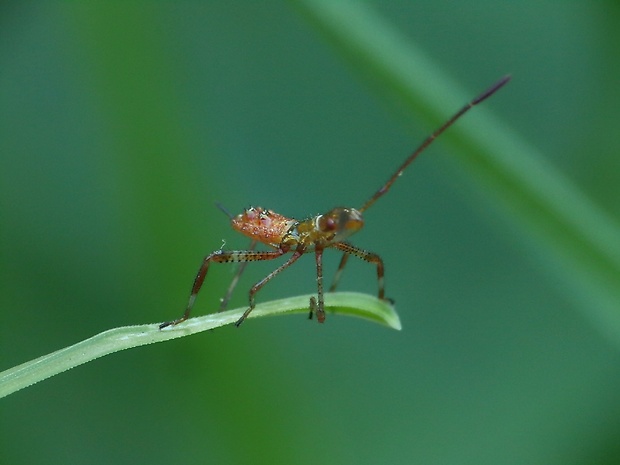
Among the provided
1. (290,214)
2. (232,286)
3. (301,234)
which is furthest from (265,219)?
(290,214)

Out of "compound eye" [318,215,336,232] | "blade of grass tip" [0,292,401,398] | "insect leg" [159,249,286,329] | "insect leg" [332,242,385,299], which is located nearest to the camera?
"blade of grass tip" [0,292,401,398]

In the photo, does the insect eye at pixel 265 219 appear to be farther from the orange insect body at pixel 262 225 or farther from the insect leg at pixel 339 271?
the insect leg at pixel 339 271

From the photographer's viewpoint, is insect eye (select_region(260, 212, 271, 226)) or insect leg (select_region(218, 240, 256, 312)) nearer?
insect leg (select_region(218, 240, 256, 312))

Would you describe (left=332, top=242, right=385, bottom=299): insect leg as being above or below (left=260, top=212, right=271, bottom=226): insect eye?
below

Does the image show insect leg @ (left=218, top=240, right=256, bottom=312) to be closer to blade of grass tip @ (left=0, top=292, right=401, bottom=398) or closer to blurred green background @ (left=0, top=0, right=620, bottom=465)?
blurred green background @ (left=0, top=0, right=620, bottom=465)

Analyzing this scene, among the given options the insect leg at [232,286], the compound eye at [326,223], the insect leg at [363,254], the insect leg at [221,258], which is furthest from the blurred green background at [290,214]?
the compound eye at [326,223]

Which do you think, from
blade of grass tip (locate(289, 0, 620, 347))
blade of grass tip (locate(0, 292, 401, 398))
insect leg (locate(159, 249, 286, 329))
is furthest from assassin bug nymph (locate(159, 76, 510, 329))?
blade of grass tip (locate(0, 292, 401, 398))

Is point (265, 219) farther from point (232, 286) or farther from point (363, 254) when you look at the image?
point (363, 254)
